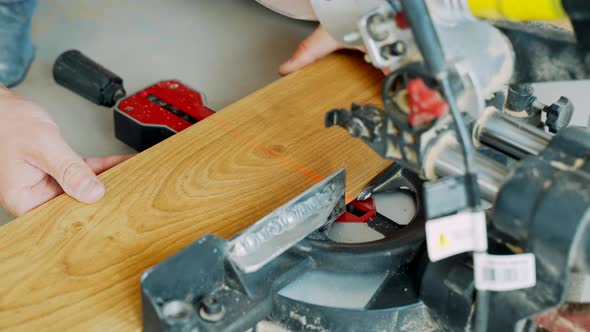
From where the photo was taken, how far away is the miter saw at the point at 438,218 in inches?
35.3

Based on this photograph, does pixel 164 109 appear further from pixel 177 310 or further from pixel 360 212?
pixel 177 310

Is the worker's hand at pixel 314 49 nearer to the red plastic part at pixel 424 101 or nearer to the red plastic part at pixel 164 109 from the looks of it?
the red plastic part at pixel 164 109

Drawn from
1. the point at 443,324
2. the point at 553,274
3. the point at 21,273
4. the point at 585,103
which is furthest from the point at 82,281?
the point at 585,103

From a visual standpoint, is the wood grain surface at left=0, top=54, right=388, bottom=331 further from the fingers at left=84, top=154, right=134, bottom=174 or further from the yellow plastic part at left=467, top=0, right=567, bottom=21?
the yellow plastic part at left=467, top=0, right=567, bottom=21

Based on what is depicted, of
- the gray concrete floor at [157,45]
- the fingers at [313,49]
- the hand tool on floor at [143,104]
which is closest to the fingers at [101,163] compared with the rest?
the hand tool on floor at [143,104]

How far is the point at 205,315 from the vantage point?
1030mm

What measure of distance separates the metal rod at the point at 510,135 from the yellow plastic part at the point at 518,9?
20cm

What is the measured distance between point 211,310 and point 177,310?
0.04m

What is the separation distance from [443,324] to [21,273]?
588mm

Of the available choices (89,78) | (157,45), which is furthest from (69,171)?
(157,45)

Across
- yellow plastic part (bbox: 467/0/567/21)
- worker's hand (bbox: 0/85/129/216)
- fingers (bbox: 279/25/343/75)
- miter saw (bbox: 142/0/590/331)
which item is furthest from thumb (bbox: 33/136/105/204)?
yellow plastic part (bbox: 467/0/567/21)

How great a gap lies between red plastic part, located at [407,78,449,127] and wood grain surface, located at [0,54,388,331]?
0.44 meters

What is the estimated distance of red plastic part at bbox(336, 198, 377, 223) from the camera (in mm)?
1308

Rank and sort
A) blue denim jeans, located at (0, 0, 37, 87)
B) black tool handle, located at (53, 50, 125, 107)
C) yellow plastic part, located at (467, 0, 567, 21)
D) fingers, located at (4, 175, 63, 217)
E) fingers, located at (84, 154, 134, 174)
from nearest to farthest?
yellow plastic part, located at (467, 0, 567, 21)
fingers, located at (4, 175, 63, 217)
fingers, located at (84, 154, 134, 174)
black tool handle, located at (53, 50, 125, 107)
blue denim jeans, located at (0, 0, 37, 87)
